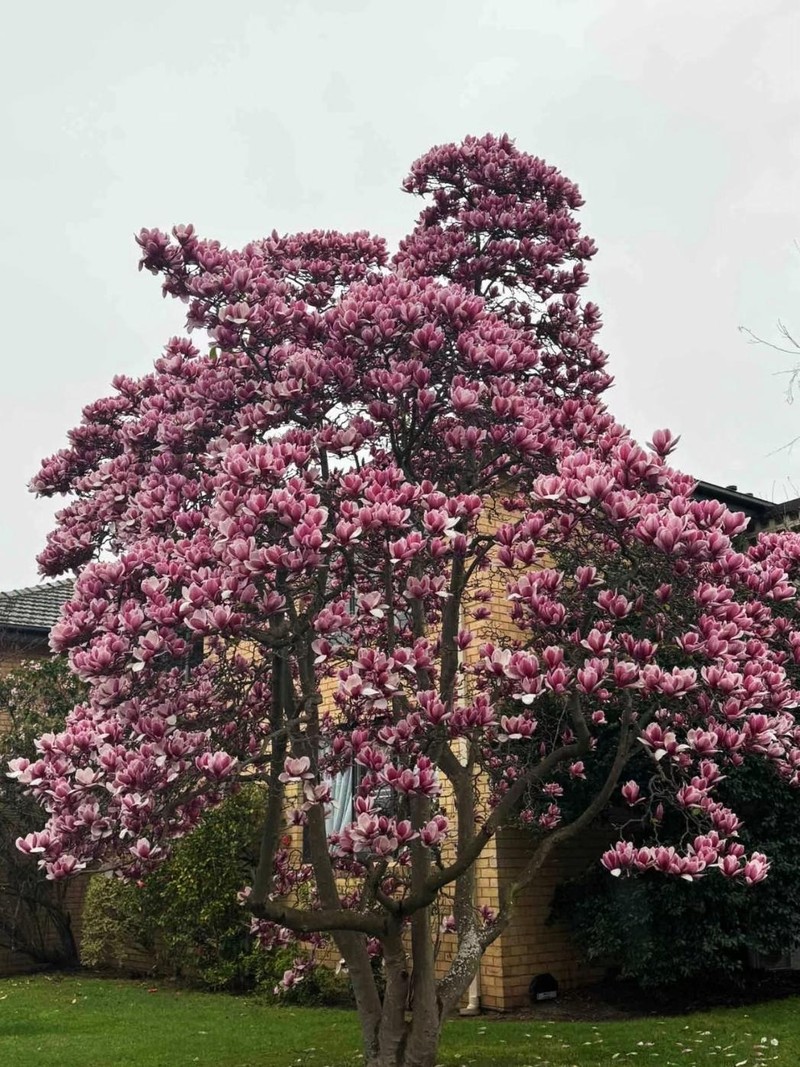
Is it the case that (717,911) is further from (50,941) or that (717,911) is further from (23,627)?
(23,627)

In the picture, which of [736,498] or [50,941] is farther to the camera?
[50,941]

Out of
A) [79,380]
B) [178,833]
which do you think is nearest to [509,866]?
[178,833]

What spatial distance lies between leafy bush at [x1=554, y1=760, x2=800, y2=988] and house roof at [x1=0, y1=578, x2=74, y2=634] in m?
12.2

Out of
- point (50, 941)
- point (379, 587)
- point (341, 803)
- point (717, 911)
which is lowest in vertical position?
point (50, 941)

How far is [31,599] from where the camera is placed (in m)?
21.7

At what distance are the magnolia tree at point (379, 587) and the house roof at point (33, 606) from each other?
12.5m

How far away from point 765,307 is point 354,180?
465cm

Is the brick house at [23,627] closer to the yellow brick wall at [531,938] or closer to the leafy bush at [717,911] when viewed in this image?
the yellow brick wall at [531,938]

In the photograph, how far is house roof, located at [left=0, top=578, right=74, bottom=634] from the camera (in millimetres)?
19375

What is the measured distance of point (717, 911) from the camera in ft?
30.4

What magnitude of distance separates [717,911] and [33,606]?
631 inches

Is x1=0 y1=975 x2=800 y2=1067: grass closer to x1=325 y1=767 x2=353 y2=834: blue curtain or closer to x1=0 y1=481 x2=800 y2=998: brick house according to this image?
x1=0 y1=481 x2=800 y2=998: brick house

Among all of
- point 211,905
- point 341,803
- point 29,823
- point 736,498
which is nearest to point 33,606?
point 29,823

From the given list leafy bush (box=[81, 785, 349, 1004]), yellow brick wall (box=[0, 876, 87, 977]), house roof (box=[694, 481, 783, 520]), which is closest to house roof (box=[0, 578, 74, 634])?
yellow brick wall (box=[0, 876, 87, 977])
